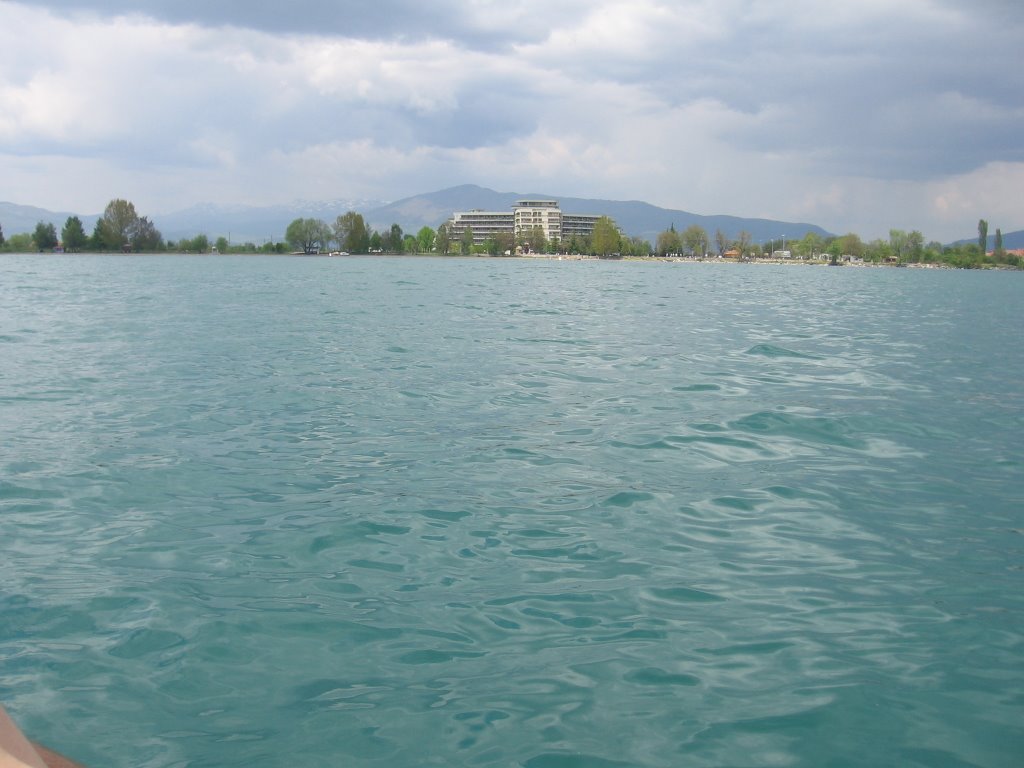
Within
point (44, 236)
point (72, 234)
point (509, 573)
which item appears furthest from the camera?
point (72, 234)

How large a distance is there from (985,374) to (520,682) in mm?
17864

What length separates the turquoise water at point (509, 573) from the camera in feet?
15.4

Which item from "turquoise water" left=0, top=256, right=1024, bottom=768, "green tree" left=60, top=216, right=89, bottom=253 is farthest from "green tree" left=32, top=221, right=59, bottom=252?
"turquoise water" left=0, top=256, right=1024, bottom=768

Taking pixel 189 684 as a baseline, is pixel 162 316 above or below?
above

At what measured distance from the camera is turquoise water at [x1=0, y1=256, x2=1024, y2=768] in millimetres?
4680

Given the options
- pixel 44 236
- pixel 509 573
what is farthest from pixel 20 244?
pixel 509 573

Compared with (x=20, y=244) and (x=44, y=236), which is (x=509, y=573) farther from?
(x=20, y=244)

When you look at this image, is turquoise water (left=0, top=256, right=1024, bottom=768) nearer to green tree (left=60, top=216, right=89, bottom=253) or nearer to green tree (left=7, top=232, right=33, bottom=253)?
green tree (left=60, top=216, right=89, bottom=253)

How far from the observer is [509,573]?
6.77 meters

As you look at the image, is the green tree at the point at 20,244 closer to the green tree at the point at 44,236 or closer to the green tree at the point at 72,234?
the green tree at the point at 44,236

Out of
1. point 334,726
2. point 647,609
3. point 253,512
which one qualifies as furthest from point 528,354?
point 334,726

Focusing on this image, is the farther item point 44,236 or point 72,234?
point 72,234

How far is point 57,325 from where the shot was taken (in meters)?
27.6

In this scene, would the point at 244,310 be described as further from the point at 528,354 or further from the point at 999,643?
the point at 999,643
